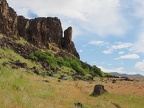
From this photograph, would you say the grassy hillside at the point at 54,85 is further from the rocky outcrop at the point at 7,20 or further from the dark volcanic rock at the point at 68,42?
the dark volcanic rock at the point at 68,42

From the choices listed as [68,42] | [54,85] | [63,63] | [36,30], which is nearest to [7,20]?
[36,30]

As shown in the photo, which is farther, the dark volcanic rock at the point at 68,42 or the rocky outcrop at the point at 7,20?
the dark volcanic rock at the point at 68,42

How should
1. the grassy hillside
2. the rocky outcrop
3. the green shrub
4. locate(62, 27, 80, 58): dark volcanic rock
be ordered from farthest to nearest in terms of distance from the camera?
locate(62, 27, 80, 58): dark volcanic rock
the rocky outcrop
the green shrub
the grassy hillside

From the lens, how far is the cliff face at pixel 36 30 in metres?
111

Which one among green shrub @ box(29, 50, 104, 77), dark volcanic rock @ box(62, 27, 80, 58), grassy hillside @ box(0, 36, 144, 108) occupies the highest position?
dark volcanic rock @ box(62, 27, 80, 58)

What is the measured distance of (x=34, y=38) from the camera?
124250mm

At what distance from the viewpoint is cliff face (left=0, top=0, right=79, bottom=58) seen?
4360 inches

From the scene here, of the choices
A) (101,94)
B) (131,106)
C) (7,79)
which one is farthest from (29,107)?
(101,94)

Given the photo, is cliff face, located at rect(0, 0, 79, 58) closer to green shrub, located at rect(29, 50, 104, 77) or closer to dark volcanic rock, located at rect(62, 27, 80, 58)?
dark volcanic rock, located at rect(62, 27, 80, 58)

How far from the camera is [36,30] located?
128m

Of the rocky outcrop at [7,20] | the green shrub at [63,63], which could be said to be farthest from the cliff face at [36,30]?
the green shrub at [63,63]

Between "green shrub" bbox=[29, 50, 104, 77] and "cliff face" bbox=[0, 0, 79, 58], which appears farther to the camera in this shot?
"cliff face" bbox=[0, 0, 79, 58]

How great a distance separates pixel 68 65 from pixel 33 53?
16.1 metres

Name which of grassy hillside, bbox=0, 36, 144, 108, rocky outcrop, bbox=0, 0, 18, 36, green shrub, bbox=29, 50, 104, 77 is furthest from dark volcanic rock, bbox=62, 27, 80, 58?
rocky outcrop, bbox=0, 0, 18, 36
